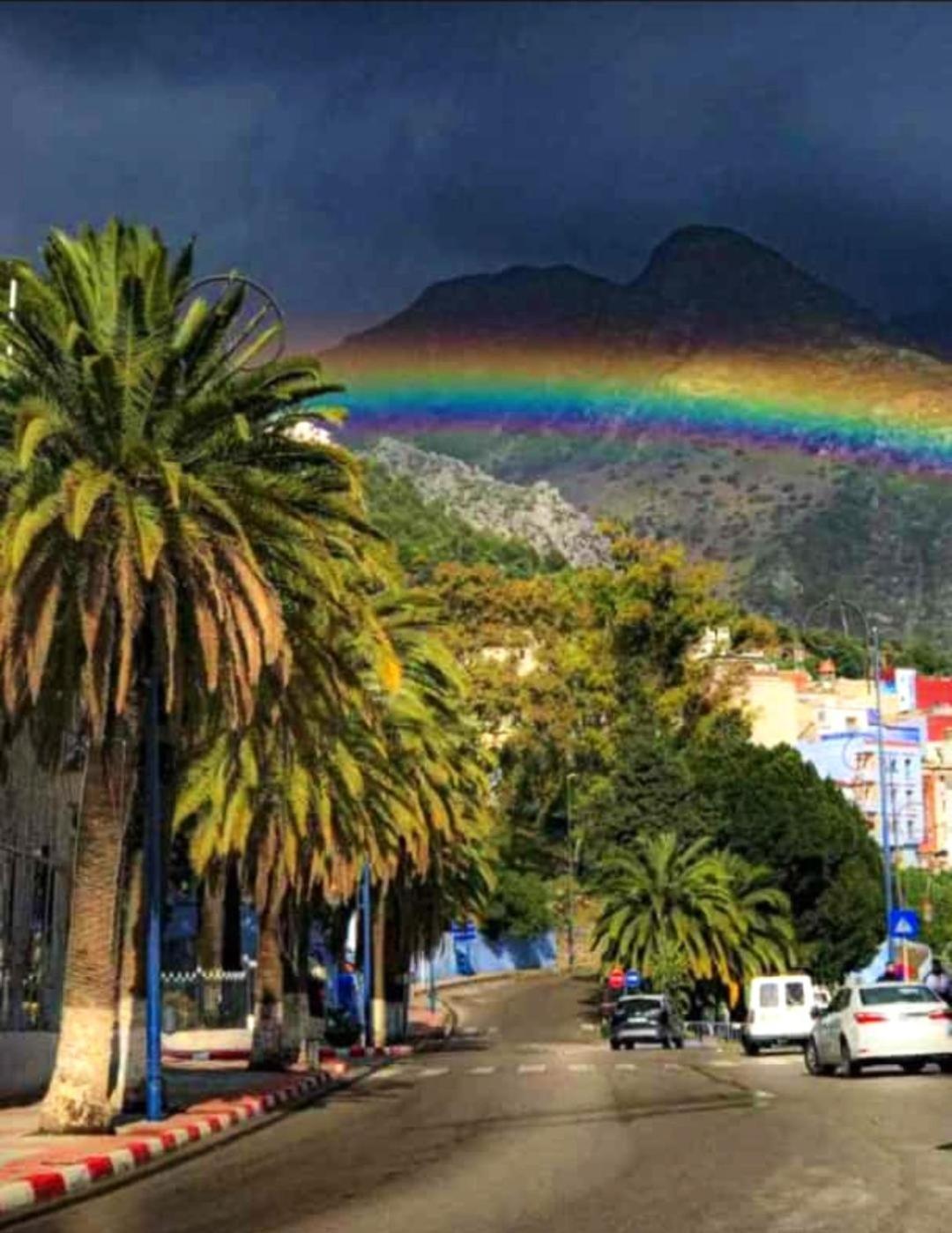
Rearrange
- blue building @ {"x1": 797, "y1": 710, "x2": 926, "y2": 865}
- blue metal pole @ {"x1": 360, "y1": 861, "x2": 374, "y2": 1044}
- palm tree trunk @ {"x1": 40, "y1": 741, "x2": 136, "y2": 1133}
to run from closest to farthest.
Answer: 1. palm tree trunk @ {"x1": 40, "y1": 741, "x2": 136, "y2": 1133}
2. blue metal pole @ {"x1": 360, "y1": 861, "x2": 374, "y2": 1044}
3. blue building @ {"x1": 797, "y1": 710, "x2": 926, "y2": 865}

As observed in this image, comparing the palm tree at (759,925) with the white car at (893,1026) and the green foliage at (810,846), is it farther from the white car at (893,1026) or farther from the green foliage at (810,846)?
the white car at (893,1026)

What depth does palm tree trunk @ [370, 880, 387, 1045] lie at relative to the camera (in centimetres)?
5741

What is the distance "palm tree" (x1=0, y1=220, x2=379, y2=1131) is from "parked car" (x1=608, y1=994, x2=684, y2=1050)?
36.1 metres

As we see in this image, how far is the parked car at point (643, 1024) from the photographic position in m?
58.1

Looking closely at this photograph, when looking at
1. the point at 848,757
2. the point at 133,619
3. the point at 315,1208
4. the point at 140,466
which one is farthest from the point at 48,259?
the point at 848,757

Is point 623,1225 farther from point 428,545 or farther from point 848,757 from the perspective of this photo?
point 428,545

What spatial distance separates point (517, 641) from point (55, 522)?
76696mm

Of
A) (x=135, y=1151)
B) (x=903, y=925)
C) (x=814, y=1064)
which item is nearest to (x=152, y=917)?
(x=135, y=1151)

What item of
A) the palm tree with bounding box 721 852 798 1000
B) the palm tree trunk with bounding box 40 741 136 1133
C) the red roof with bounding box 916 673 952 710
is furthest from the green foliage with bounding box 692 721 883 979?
the palm tree trunk with bounding box 40 741 136 1133

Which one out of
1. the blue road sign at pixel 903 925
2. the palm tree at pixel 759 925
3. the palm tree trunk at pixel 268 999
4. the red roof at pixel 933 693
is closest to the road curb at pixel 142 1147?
the palm tree trunk at pixel 268 999

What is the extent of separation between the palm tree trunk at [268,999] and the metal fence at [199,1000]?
37.1 feet

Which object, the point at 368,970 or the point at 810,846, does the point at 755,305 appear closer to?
the point at 810,846

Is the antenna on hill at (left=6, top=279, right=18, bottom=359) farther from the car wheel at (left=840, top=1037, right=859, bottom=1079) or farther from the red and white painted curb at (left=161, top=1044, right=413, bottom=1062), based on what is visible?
the red and white painted curb at (left=161, top=1044, right=413, bottom=1062)

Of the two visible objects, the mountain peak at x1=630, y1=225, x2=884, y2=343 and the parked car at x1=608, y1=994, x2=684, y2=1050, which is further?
the mountain peak at x1=630, y1=225, x2=884, y2=343
